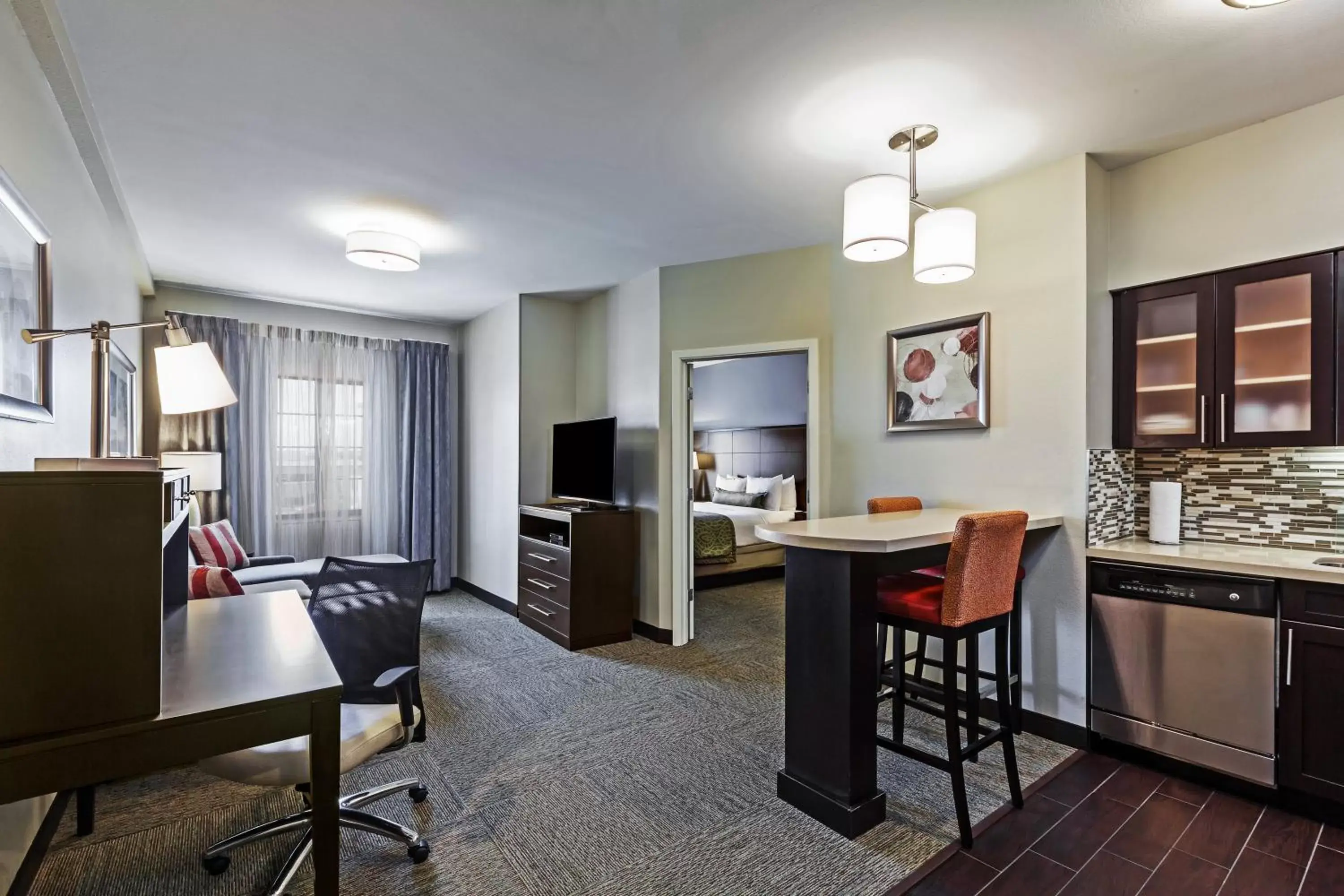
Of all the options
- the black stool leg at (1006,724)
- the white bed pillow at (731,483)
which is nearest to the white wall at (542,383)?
the white bed pillow at (731,483)

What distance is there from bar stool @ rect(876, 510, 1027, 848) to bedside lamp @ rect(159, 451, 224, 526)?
463cm

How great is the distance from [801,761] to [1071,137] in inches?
106

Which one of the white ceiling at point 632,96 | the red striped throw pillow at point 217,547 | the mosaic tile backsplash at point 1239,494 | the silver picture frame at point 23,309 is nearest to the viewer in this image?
the silver picture frame at point 23,309

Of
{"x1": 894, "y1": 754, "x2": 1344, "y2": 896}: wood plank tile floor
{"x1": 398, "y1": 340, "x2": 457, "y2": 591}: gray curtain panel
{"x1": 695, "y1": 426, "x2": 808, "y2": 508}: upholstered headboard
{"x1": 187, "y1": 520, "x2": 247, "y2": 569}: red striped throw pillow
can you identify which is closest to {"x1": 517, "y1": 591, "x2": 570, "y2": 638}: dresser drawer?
{"x1": 398, "y1": 340, "x2": 457, "y2": 591}: gray curtain panel

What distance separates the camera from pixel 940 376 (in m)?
3.12

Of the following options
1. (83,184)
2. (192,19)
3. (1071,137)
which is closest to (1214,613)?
(1071,137)

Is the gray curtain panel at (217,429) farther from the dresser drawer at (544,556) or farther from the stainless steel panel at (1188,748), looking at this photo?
the stainless steel panel at (1188,748)

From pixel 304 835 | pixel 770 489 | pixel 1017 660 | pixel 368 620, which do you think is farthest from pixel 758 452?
pixel 304 835

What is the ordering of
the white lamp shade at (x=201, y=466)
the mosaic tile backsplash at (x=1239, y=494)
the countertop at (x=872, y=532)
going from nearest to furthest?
1. the countertop at (x=872, y=532)
2. the mosaic tile backsplash at (x=1239, y=494)
3. the white lamp shade at (x=201, y=466)

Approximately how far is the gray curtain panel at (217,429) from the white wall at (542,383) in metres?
2.18

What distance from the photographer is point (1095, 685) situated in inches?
104

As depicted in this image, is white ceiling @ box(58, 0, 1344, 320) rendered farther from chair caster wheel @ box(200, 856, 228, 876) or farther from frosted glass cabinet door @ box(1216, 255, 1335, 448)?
chair caster wheel @ box(200, 856, 228, 876)

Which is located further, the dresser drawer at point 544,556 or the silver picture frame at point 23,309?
the dresser drawer at point 544,556

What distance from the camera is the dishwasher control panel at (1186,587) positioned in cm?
224
